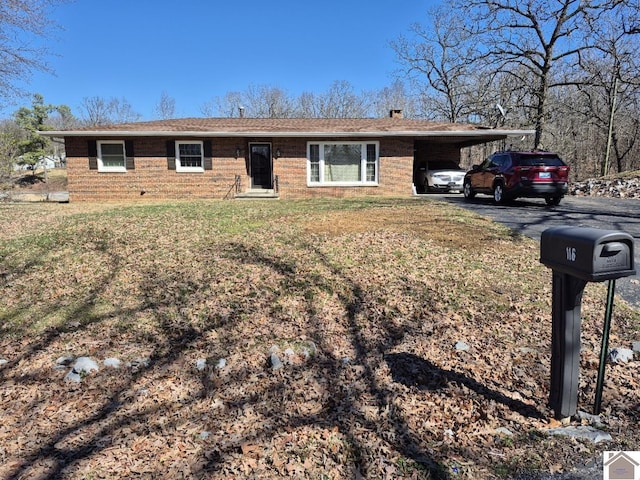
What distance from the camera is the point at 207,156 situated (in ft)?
A: 50.0

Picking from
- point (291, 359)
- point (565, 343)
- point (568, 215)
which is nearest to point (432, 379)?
point (565, 343)

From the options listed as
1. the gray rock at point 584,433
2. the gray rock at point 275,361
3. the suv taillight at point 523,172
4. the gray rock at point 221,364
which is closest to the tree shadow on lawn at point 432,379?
the gray rock at point 584,433

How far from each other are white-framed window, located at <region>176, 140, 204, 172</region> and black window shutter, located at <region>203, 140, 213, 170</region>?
16cm

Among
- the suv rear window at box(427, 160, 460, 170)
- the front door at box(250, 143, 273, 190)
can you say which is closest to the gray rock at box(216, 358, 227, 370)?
the front door at box(250, 143, 273, 190)

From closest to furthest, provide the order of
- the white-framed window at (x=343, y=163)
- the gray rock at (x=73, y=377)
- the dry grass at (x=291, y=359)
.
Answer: the dry grass at (x=291, y=359)
the gray rock at (x=73, y=377)
the white-framed window at (x=343, y=163)

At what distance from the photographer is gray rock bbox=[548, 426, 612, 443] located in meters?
2.52

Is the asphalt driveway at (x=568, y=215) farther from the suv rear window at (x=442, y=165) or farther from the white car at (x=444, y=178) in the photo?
the suv rear window at (x=442, y=165)

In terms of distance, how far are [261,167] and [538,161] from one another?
10142 mm

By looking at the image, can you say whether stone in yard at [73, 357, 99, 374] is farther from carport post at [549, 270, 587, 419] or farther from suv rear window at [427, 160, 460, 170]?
suv rear window at [427, 160, 460, 170]

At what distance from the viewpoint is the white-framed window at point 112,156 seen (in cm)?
1509

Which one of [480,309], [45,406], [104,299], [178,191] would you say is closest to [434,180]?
[178,191]

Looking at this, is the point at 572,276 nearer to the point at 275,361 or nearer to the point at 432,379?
the point at 432,379

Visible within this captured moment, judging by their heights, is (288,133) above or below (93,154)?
above

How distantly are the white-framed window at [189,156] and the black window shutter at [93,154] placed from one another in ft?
9.31
